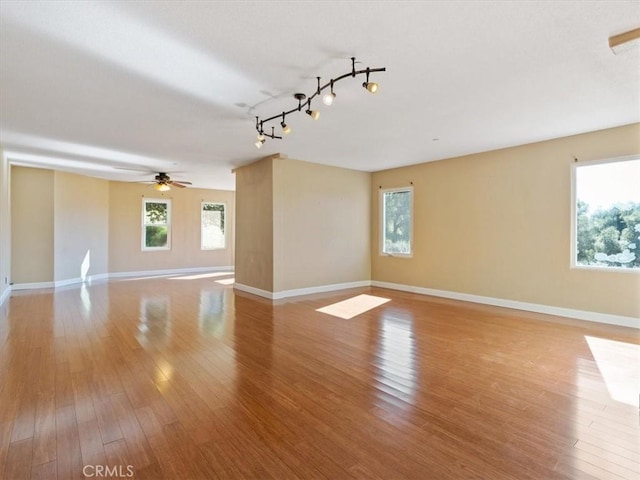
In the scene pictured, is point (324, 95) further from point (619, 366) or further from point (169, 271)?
point (169, 271)

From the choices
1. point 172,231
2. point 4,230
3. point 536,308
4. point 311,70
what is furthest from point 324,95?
point 172,231

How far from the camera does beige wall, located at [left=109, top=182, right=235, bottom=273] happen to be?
938 cm

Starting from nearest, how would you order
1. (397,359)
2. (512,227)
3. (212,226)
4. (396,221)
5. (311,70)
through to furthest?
(311,70)
(397,359)
(512,227)
(396,221)
(212,226)

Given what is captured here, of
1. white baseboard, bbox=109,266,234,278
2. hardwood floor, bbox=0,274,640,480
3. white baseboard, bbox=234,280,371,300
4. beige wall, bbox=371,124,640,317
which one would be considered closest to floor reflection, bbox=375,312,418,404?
hardwood floor, bbox=0,274,640,480

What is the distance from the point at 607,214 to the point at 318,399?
4869 mm

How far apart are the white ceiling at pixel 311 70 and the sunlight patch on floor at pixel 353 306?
2.77m

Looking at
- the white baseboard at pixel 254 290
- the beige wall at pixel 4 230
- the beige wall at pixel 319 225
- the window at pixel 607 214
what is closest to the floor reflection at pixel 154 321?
the white baseboard at pixel 254 290

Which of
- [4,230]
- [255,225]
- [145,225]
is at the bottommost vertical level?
[4,230]

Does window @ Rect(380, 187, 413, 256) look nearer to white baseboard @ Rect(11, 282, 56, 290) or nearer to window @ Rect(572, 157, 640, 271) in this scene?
window @ Rect(572, 157, 640, 271)

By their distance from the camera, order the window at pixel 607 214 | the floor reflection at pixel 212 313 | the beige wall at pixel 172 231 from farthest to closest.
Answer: the beige wall at pixel 172 231
the window at pixel 607 214
the floor reflection at pixel 212 313

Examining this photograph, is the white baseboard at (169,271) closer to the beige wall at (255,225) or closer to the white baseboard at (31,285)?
the white baseboard at (31,285)

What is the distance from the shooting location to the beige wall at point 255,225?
20.9ft

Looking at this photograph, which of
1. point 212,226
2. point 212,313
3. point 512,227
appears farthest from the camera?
point 212,226

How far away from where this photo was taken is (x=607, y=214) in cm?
459
